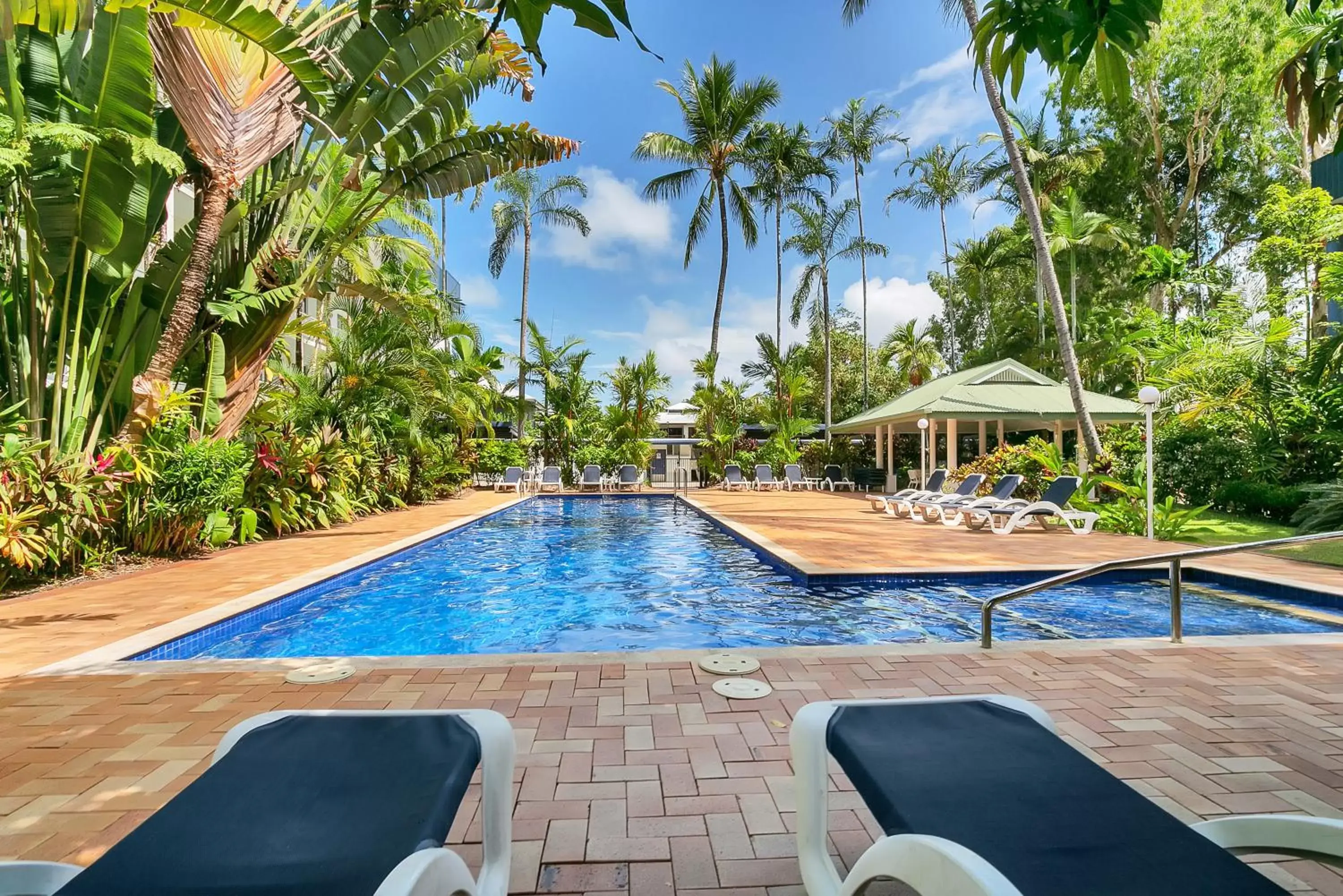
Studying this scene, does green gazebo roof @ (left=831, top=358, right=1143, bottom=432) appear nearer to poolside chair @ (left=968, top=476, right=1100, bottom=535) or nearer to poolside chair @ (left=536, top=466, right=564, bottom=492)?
poolside chair @ (left=968, top=476, right=1100, bottom=535)

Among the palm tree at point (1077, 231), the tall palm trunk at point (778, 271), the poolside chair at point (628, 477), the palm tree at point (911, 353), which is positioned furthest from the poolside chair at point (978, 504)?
the palm tree at point (911, 353)

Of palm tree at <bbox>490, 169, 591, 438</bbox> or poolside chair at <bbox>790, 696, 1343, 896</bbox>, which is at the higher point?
palm tree at <bbox>490, 169, 591, 438</bbox>

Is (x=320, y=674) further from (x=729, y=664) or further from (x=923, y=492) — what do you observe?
(x=923, y=492)

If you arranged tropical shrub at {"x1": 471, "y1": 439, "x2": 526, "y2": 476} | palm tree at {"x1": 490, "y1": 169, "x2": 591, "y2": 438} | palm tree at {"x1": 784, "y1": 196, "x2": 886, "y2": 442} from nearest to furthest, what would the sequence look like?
tropical shrub at {"x1": 471, "y1": 439, "x2": 526, "y2": 476} → palm tree at {"x1": 490, "y1": 169, "x2": 591, "y2": 438} → palm tree at {"x1": 784, "y1": 196, "x2": 886, "y2": 442}

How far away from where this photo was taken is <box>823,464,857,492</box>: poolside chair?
23422 millimetres

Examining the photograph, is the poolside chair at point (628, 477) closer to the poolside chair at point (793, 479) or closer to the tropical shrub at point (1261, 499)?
the poolside chair at point (793, 479)

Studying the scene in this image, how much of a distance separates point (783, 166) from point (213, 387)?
72.1ft

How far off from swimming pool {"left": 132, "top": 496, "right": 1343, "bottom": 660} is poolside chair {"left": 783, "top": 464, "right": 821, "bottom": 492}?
43.8ft

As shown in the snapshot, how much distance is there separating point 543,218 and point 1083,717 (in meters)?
28.0

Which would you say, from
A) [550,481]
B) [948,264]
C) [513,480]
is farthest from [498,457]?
[948,264]

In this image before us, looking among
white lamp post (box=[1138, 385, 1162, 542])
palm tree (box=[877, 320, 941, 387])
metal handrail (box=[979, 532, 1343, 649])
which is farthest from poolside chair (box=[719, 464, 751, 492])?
metal handrail (box=[979, 532, 1343, 649])

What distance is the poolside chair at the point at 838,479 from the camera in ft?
76.8

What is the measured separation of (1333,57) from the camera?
2037 millimetres

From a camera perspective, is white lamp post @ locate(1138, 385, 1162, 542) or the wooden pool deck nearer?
the wooden pool deck
